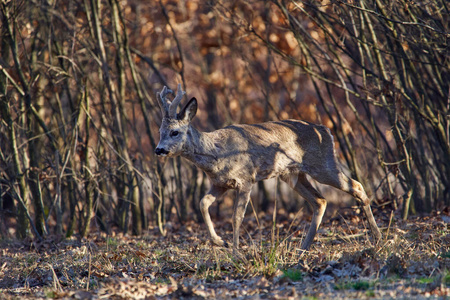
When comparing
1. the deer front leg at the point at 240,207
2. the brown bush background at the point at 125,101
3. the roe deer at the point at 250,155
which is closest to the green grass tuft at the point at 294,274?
the roe deer at the point at 250,155

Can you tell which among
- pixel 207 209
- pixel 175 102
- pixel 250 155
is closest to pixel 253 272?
→ pixel 207 209

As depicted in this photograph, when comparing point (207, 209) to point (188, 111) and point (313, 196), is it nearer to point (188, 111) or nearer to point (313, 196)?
point (188, 111)

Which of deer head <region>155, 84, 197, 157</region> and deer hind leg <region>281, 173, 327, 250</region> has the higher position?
deer head <region>155, 84, 197, 157</region>

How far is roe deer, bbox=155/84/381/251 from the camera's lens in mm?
7848

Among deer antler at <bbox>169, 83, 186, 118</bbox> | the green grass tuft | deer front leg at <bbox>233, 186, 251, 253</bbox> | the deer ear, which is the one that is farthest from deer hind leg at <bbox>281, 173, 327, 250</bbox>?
the green grass tuft

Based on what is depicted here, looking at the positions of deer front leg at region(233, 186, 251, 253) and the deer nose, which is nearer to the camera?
the deer nose

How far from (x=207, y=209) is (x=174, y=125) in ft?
3.87

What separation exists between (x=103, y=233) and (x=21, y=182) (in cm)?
211

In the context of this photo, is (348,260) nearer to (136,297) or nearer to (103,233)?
(136,297)

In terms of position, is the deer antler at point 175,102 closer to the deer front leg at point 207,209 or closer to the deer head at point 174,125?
the deer head at point 174,125

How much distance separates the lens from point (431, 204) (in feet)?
37.0

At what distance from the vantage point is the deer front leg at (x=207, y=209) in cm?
760

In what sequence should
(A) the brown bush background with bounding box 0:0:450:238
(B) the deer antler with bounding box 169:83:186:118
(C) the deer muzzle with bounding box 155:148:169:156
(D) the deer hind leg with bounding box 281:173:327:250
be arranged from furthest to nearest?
(A) the brown bush background with bounding box 0:0:450:238, (D) the deer hind leg with bounding box 281:173:327:250, (B) the deer antler with bounding box 169:83:186:118, (C) the deer muzzle with bounding box 155:148:169:156

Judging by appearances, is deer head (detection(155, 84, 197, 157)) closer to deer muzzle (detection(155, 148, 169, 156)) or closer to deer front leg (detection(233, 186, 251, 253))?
deer muzzle (detection(155, 148, 169, 156))
